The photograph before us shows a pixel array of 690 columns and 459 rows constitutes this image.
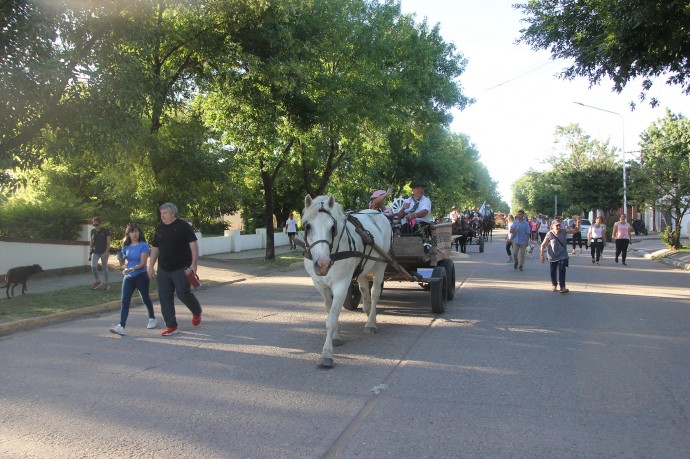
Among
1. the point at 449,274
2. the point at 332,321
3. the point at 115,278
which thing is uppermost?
the point at 449,274

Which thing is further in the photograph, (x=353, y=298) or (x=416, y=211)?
(x=353, y=298)

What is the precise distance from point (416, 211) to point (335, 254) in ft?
11.1

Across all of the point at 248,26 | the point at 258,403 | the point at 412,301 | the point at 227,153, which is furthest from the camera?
the point at 227,153

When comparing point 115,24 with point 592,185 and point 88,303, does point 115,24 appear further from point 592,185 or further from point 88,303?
point 592,185

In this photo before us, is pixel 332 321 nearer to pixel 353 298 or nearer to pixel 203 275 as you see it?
pixel 353 298

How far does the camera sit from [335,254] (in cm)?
659

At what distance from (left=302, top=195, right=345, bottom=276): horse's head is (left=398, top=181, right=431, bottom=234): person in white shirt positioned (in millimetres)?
3015

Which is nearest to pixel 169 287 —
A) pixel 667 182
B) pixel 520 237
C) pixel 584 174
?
pixel 520 237

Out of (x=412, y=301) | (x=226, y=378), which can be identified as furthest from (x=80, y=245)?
(x=226, y=378)

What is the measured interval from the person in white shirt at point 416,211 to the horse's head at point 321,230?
3.02 m

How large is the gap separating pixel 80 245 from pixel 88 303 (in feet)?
21.6

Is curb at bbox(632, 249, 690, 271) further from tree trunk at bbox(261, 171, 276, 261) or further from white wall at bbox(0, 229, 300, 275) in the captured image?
white wall at bbox(0, 229, 300, 275)

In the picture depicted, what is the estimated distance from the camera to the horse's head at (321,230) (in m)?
6.01

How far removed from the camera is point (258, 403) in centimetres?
500
